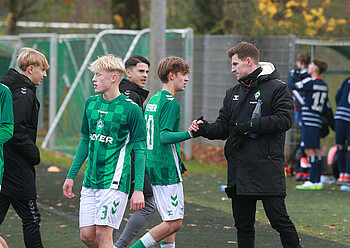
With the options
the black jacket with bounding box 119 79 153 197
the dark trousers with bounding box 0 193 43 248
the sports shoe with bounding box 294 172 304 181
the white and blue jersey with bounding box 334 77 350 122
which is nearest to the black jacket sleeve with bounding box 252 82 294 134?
the black jacket with bounding box 119 79 153 197

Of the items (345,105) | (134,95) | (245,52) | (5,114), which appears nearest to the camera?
(5,114)

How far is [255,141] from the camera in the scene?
6031 mm

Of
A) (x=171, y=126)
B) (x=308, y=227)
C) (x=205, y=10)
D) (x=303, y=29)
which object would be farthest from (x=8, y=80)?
(x=205, y=10)

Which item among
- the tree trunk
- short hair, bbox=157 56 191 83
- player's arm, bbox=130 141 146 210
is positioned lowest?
player's arm, bbox=130 141 146 210

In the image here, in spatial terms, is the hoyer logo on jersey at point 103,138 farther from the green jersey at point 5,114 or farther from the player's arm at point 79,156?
the green jersey at point 5,114

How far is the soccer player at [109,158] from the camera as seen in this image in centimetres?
535

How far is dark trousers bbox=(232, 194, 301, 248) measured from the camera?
595 cm

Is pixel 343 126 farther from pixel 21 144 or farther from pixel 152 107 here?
pixel 21 144

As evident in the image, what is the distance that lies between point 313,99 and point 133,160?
5.66 meters

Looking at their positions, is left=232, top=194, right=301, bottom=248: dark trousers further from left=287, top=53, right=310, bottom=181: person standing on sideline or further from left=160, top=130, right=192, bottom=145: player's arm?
left=287, top=53, right=310, bottom=181: person standing on sideline

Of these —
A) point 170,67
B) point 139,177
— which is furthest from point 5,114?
point 170,67

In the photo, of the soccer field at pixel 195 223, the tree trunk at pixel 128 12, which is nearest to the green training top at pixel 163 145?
the soccer field at pixel 195 223

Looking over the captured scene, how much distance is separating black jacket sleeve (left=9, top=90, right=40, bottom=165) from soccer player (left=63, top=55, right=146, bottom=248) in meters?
0.89

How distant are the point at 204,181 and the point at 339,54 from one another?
3542 mm
